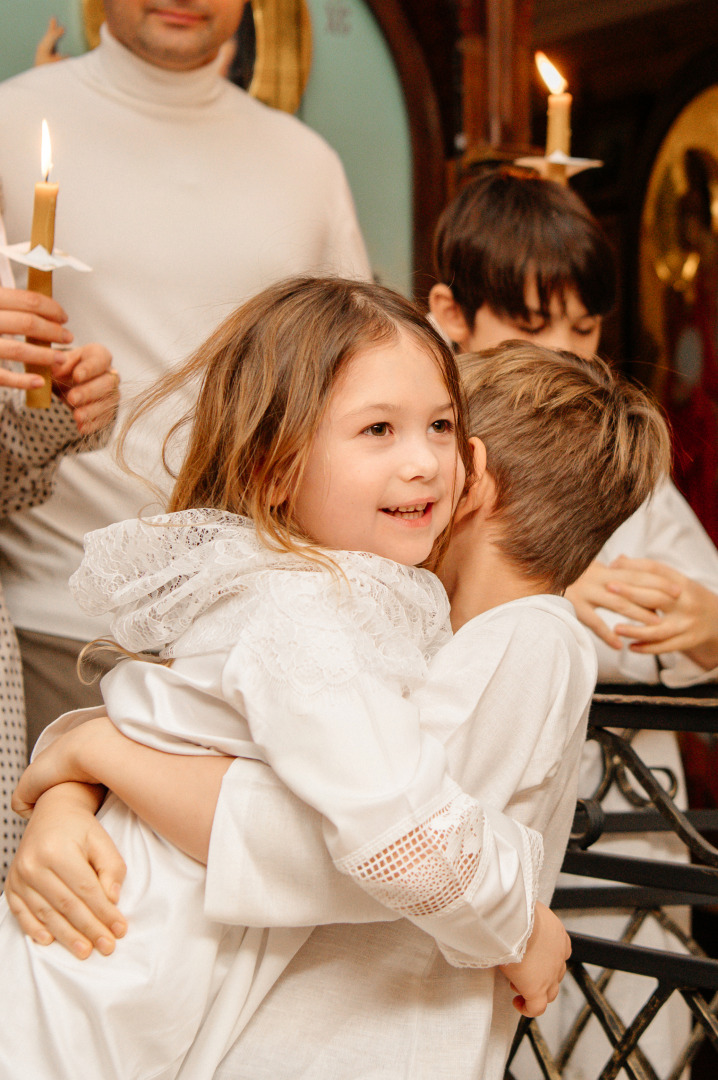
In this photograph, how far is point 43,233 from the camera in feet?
3.30

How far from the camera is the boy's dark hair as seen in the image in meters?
1.66

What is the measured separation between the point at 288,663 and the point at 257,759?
5.2 inches

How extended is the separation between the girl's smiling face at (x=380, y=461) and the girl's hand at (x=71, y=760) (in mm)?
289

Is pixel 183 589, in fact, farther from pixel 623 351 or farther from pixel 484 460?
pixel 623 351

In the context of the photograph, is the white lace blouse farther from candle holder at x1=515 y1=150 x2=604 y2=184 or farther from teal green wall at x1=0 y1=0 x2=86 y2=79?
teal green wall at x1=0 y1=0 x2=86 y2=79

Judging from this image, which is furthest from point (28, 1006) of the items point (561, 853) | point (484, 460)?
point (484, 460)

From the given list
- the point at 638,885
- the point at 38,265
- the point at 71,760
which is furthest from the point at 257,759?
the point at 638,885

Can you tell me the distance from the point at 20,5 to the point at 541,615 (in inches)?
56.3

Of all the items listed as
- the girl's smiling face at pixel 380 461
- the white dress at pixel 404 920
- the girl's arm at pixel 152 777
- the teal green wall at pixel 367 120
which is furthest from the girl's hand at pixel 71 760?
the teal green wall at pixel 367 120

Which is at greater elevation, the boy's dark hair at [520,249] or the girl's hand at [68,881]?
the boy's dark hair at [520,249]

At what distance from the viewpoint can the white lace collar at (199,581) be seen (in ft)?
Answer: 3.07

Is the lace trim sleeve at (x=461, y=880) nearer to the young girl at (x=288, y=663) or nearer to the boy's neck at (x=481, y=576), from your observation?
the young girl at (x=288, y=663)

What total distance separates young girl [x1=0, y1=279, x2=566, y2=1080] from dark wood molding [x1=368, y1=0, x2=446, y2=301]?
1.27 meters

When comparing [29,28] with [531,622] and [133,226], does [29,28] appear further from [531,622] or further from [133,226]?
[531,622]
